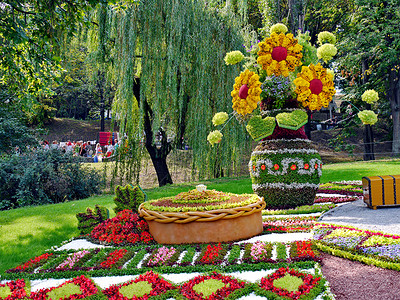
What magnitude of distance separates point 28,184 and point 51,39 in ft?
17.9

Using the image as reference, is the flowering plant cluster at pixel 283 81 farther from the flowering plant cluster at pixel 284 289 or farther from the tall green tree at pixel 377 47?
the tall green tree at pixel 377 47

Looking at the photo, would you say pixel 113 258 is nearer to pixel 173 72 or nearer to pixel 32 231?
pixel 32 231

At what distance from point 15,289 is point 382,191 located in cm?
583

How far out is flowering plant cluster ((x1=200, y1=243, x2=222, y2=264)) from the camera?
11.5 feet

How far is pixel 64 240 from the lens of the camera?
5.05 meters

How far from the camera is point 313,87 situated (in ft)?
20.4

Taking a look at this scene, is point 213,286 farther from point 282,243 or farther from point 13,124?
point 13,124

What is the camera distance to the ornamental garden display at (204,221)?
404cm

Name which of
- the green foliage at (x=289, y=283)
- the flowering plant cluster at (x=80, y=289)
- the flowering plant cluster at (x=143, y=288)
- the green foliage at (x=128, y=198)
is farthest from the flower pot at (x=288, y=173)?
the flowering plant cluster at (x=80, y=289)

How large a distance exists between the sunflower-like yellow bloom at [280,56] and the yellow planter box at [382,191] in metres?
2.50

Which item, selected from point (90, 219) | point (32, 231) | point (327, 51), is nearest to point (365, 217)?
point (327, 51)

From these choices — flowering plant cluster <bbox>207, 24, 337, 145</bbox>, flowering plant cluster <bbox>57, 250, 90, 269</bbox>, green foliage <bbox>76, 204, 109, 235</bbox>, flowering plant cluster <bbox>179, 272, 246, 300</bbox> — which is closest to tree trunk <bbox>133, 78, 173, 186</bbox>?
flowering plant cluster <bbox>207, 24, 337, 145</bbox>

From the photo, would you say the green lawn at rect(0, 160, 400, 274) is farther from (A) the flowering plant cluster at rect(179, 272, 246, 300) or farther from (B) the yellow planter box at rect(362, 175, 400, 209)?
(B) the yellow planter box at rect(362, 175, 400, 209)

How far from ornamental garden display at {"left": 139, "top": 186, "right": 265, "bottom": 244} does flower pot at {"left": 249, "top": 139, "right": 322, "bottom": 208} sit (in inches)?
72.5
